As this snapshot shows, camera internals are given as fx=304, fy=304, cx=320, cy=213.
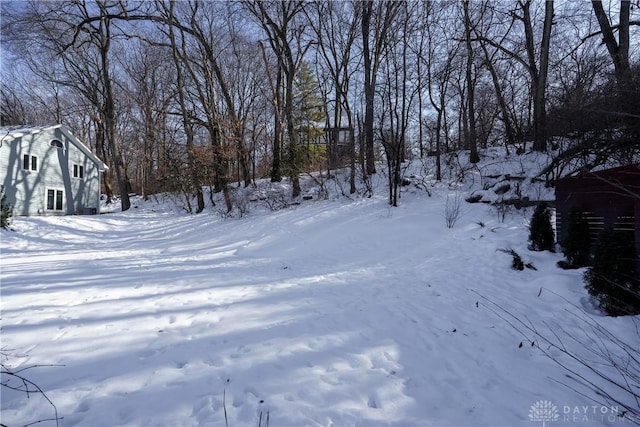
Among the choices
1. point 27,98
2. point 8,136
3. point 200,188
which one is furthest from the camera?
point 27,98

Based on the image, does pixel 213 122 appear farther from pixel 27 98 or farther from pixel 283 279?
pixel 27 98

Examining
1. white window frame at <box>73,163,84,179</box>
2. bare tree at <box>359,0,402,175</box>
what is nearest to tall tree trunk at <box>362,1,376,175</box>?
bare tree at <box>359,0,402,175</box>

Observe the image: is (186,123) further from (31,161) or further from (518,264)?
(518,264)

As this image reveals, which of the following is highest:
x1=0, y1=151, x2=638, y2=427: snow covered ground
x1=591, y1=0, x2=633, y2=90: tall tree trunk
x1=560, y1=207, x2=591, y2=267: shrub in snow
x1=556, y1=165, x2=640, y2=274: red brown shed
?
x1=591, y1=0, x2=633, y2=90: tall tree trunk

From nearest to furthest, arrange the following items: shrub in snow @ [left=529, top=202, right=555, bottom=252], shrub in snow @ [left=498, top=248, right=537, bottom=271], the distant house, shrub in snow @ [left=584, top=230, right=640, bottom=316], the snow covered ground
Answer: the snow covered ground
shrub in snow @ [left=584, top=230, right=640, bottom=316]
shrub in snow @ [left=498, top=248, right=537, bottom=271]
shrub in snow @ [left=529, top=202, right=555, bottom=252]
the distant house

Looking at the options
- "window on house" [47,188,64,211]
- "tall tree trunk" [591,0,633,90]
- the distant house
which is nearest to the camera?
"tall tree trunk" [591,0,633,90]

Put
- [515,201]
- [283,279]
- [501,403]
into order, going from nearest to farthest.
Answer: [501,403]
[283,279]
[515,201]

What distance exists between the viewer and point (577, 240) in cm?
544

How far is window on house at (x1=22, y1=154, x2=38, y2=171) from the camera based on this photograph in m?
17.6

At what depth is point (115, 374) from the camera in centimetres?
272

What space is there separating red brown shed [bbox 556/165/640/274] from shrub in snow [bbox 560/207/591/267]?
0.11m

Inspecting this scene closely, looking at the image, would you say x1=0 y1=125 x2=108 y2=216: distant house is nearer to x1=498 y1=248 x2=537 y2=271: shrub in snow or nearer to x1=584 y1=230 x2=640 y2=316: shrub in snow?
x1=498 y1=248 x2=537 y2=271: shrub in snow

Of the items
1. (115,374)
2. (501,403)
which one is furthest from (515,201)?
(115,374)

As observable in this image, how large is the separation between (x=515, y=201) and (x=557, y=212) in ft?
11.6
